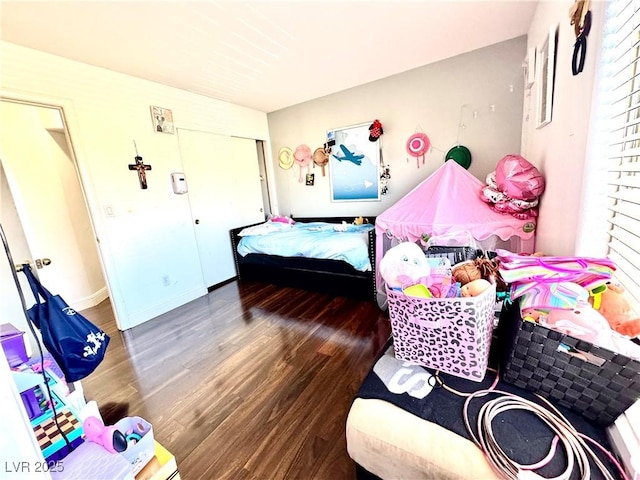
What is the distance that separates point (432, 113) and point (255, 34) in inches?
82.3

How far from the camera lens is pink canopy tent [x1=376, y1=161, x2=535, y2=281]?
184 centimetres

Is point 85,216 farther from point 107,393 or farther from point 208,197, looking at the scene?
point 107,393

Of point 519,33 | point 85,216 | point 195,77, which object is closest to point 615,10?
→ point 519,33

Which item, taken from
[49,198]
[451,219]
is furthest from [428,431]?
[49,198]

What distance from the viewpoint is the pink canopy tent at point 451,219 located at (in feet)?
6.05

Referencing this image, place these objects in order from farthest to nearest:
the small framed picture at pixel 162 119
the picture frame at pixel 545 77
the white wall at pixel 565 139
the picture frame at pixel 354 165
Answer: the picture frame at pixel 354 165
the small framed picture at pixel 162 119
the picture frame at pixel 545 77
the white wall at pixel 565 139

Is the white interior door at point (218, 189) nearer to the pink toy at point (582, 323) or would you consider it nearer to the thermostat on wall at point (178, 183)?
the thermostat on wall at point (178, 183)

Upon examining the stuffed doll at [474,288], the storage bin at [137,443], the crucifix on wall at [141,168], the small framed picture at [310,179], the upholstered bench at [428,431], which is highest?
the crucifix on wall at [141,168]

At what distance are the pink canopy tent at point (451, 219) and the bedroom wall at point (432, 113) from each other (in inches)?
35.2

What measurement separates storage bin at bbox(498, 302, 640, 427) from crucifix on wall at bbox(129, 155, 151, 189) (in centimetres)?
326

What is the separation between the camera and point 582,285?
72 cm

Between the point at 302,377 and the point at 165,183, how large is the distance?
258 cm

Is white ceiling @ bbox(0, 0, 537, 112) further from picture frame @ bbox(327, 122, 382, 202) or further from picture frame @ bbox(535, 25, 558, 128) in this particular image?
picture frame @ bbox(327, 122, 382, 202)

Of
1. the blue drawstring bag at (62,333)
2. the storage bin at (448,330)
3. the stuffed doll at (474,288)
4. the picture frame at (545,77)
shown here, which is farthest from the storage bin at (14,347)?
the picture frame at (545,77)
